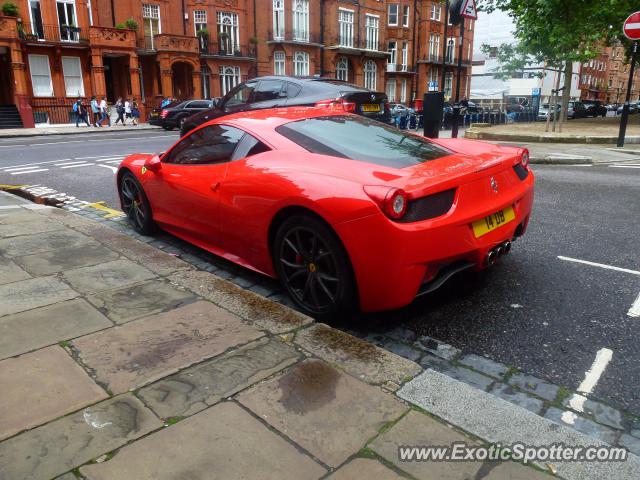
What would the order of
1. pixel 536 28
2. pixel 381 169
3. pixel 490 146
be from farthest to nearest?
pixel 536 28 < pixel 490 146 < pixel 381 169

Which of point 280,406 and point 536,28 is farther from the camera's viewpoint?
point 536,28

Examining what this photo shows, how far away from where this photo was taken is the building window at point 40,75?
29.5 metres

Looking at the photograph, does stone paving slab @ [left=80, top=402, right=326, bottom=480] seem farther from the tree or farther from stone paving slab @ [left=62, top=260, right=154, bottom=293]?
the tree

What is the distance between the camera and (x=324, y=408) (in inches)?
90.4

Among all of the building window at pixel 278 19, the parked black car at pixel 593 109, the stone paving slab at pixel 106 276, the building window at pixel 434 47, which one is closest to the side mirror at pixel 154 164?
the stone paving slab at pixel 106 276

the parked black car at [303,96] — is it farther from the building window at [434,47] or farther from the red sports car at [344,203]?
the building window at [434,47]

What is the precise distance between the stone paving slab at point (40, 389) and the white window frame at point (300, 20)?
4064 centimetres

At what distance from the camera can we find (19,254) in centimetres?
453

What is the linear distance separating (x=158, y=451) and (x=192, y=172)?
2773mm

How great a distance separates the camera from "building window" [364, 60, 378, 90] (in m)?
46.0

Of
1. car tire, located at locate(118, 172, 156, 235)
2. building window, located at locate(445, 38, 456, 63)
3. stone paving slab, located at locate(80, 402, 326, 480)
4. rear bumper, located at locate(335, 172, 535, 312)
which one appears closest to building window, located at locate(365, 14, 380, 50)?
building window, located at locate(445, 38, 456, 63)

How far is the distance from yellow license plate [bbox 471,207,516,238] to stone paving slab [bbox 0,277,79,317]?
9.01 ft

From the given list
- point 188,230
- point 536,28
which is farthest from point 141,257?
point 536,28

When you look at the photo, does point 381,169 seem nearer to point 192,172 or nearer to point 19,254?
point 192,172
